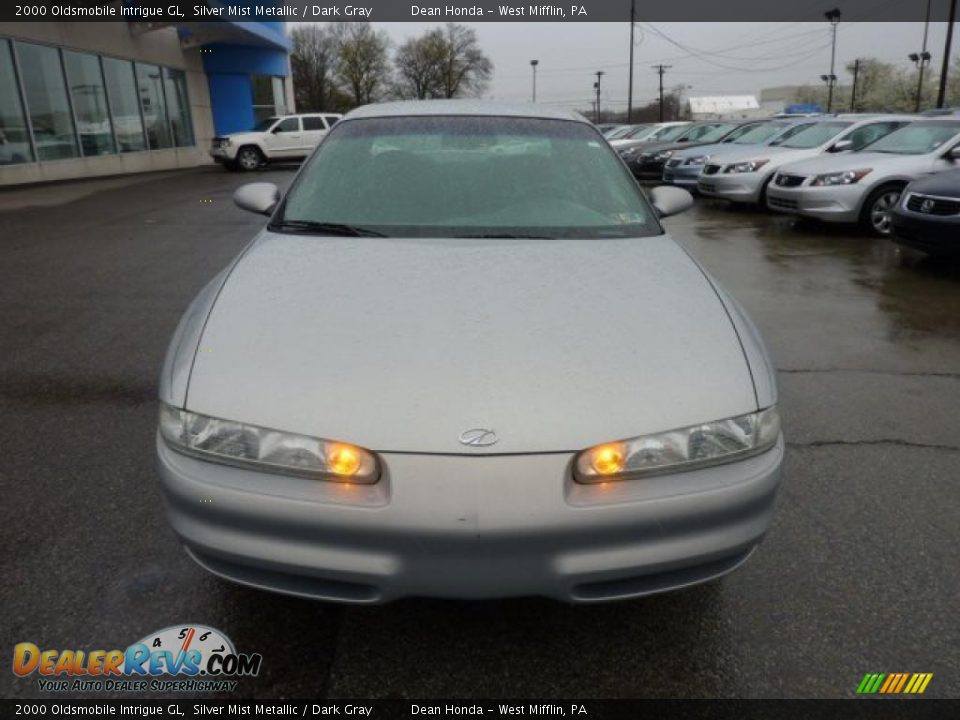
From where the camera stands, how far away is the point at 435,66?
57969 mm

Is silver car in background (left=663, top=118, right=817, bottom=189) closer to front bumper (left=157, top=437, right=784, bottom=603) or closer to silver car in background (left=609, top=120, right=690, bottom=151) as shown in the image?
silver car in background (left=609, top=120, right=690, bottom=151)

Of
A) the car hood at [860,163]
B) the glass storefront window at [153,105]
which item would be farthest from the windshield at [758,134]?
the glass storefront window at [153,105]

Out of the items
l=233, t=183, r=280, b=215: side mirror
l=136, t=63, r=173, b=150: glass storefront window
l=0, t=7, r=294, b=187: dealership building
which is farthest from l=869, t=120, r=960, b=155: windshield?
l=136, t=63, r=173, b=150: glass storefront window

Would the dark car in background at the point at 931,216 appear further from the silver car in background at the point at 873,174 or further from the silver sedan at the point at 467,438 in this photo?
the silver sedan at the point at 467,438

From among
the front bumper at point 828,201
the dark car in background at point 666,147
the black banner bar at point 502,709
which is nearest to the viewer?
the black banner bar at point 502,709

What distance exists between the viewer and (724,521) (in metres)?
1.75

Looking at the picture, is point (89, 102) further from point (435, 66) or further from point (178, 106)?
point (435, 66)

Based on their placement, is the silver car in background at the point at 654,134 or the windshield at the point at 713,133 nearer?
the windshield at the point at 713,133

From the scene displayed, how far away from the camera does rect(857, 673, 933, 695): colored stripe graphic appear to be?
1892 millimetres

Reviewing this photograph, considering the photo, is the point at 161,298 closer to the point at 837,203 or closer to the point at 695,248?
the point at 695,248

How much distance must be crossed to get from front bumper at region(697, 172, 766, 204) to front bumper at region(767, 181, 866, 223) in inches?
69.1

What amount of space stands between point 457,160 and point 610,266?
1.01 metres

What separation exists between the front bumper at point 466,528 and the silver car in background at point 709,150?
1241 cm

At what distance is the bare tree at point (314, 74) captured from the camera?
53969mm
